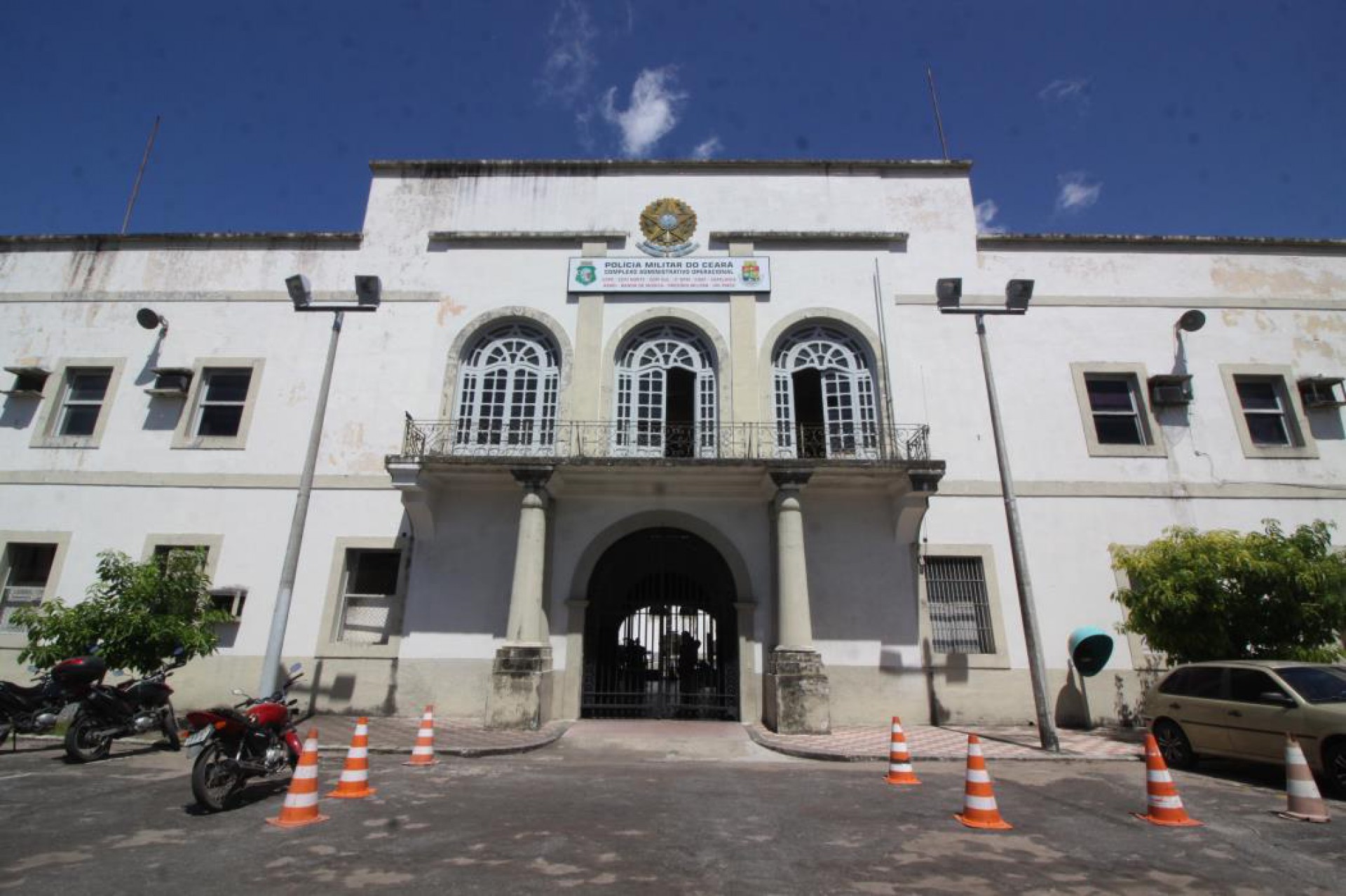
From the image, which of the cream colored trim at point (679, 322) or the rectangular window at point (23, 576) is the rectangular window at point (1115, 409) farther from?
the rectangular window at point (23, 576)

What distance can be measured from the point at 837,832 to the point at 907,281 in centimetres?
1173

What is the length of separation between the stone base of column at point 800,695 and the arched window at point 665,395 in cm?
428

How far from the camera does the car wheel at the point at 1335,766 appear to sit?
263 inches

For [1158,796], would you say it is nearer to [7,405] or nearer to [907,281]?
[907,281]

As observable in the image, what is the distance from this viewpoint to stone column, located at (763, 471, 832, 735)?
1027 centimetres

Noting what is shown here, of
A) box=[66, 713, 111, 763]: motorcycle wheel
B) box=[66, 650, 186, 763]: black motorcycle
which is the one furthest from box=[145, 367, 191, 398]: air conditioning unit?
box=[66, 713, 111, 763]: motorcycle wheel

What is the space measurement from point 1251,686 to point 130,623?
14.6m

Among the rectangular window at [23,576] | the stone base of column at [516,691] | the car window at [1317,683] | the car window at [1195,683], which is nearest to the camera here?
the car window at [1317,683]

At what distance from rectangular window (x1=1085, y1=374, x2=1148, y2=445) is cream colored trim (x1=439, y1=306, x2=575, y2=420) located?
35.3 ft

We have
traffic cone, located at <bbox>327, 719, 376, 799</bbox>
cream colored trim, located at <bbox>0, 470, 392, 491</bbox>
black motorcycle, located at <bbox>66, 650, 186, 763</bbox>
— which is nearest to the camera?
traffic cone, located at <bbox>327, 719, 376, 799</bbox>

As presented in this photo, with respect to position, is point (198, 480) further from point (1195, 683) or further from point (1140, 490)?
point (1140, 490)

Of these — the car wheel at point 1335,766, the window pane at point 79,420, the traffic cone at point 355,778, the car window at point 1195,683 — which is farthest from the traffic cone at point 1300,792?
the window pane at point 79,420

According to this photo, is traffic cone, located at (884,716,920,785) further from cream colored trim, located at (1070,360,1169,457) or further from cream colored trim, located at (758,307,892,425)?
cream colored trim, located at (1070,360,1169,457)

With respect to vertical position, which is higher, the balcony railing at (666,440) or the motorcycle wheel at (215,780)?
the balcony railing at (666,440)
